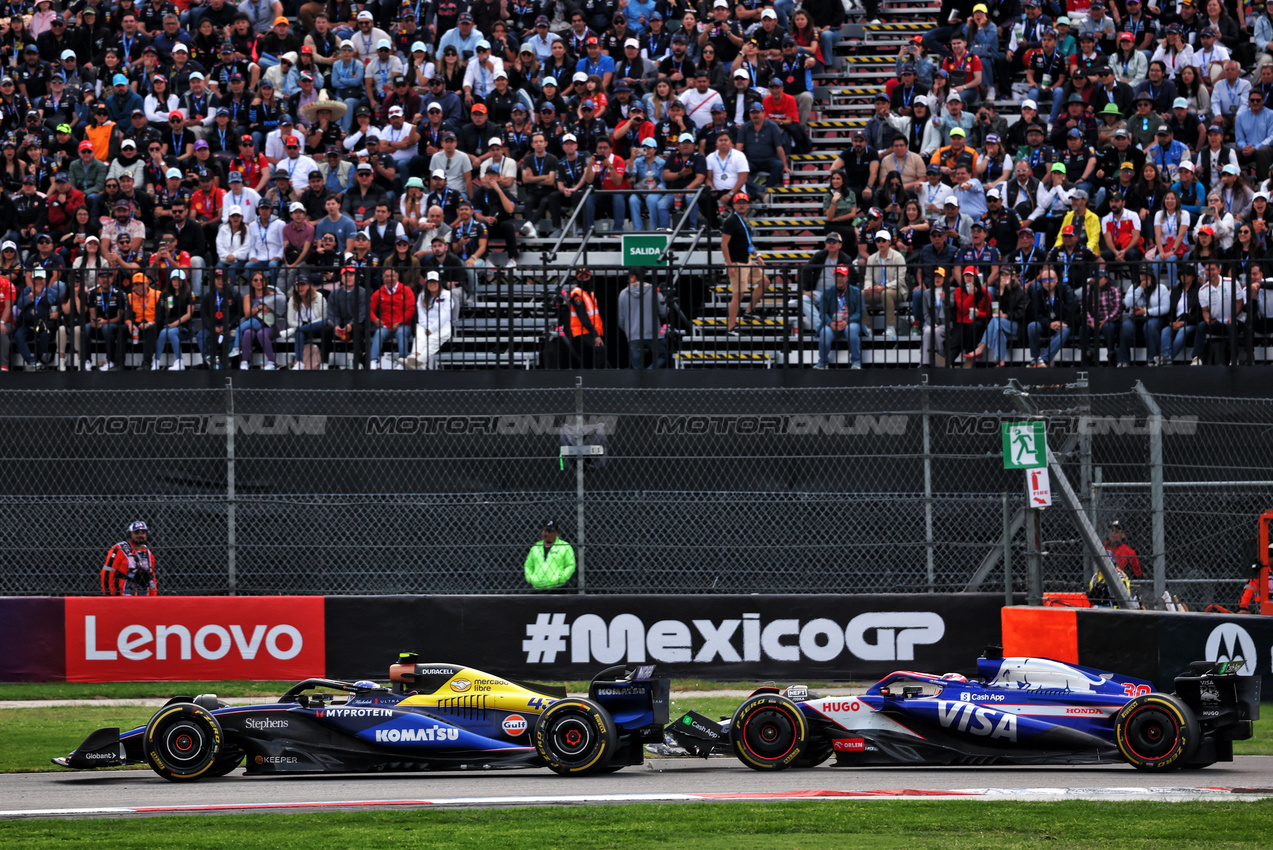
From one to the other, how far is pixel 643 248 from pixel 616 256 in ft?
5.32

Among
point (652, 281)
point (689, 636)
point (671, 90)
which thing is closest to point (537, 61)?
point (671, 90)

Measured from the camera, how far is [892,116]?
19391mm

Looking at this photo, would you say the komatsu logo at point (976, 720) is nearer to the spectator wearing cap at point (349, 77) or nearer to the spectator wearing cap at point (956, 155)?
the spectator wearing cap at point (956, 155)

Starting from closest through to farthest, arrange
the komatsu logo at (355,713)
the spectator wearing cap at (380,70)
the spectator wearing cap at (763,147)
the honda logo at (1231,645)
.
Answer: the komatsu logo at (355,713) → the honda logo at (1231,645) → the spectator wearing cap at (763,147) → the spectator wearing cap at (380,70)

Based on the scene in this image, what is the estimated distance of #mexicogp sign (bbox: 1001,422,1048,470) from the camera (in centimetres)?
1290

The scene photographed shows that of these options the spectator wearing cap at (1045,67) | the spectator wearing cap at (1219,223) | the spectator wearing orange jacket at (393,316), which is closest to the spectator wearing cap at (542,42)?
the spectator wearing cap at (1045,67)

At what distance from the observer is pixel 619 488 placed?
14.7 m

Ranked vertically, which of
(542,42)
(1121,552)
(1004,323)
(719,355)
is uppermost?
(542,42)

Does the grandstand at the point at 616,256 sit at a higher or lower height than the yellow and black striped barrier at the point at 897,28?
lower

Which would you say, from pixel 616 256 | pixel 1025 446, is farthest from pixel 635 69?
pixel 1025 446

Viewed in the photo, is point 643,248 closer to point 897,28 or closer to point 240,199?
point 240,199

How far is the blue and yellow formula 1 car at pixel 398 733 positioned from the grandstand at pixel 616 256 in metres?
5.82

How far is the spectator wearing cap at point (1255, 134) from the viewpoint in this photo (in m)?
17.6

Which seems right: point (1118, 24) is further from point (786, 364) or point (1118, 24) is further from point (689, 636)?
point (689, 636)
